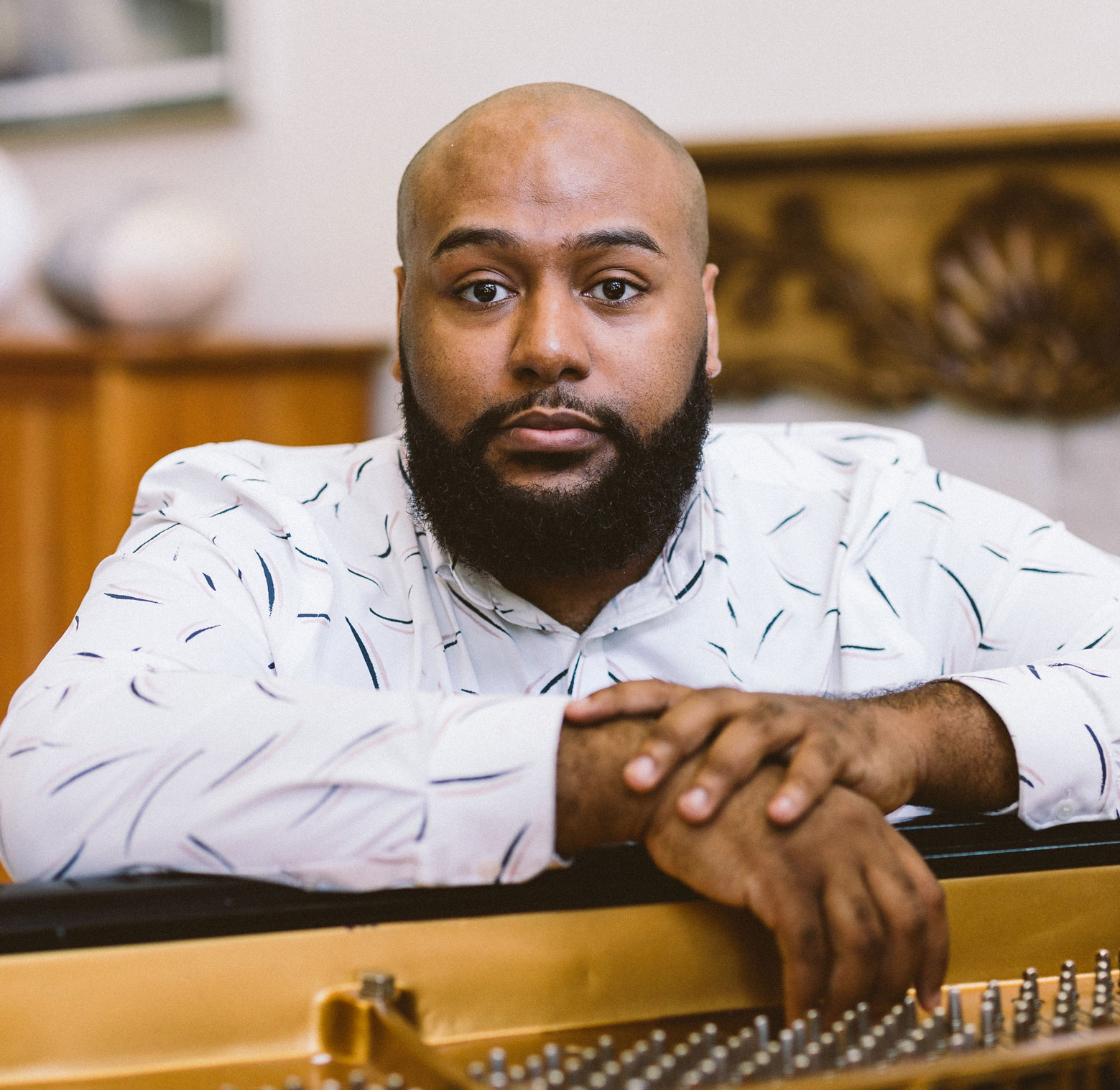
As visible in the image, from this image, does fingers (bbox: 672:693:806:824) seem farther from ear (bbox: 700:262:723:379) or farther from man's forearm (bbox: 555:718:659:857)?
ear (bbox: 700:262:723:379)

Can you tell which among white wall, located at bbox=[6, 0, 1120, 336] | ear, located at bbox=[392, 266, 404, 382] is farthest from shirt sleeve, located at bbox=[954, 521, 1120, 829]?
white wall, located at bbox=[6, 0, 1120, 336]

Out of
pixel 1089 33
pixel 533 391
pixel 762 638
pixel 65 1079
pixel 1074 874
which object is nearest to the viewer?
pixel 65 1079

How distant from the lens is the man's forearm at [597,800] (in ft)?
2.31

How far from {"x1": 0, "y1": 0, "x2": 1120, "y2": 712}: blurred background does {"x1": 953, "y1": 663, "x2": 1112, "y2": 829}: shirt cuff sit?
43.9 inches

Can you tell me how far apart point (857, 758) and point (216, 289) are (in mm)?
1766

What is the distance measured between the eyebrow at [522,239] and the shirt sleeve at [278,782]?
60 cm

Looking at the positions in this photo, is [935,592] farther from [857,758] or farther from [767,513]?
[857,758]

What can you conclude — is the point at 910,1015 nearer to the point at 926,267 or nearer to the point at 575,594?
the point at 575,594

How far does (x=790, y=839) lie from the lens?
67cm

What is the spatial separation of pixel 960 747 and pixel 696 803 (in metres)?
0.33

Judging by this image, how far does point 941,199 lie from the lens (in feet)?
6.53

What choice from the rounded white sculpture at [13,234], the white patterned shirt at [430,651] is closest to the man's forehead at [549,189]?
the white patterned shirt at [430,651]

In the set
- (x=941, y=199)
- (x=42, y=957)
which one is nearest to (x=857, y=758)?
(x=42, y=957)

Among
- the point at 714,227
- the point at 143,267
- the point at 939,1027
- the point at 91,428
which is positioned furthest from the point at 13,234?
the point at 939,1027
